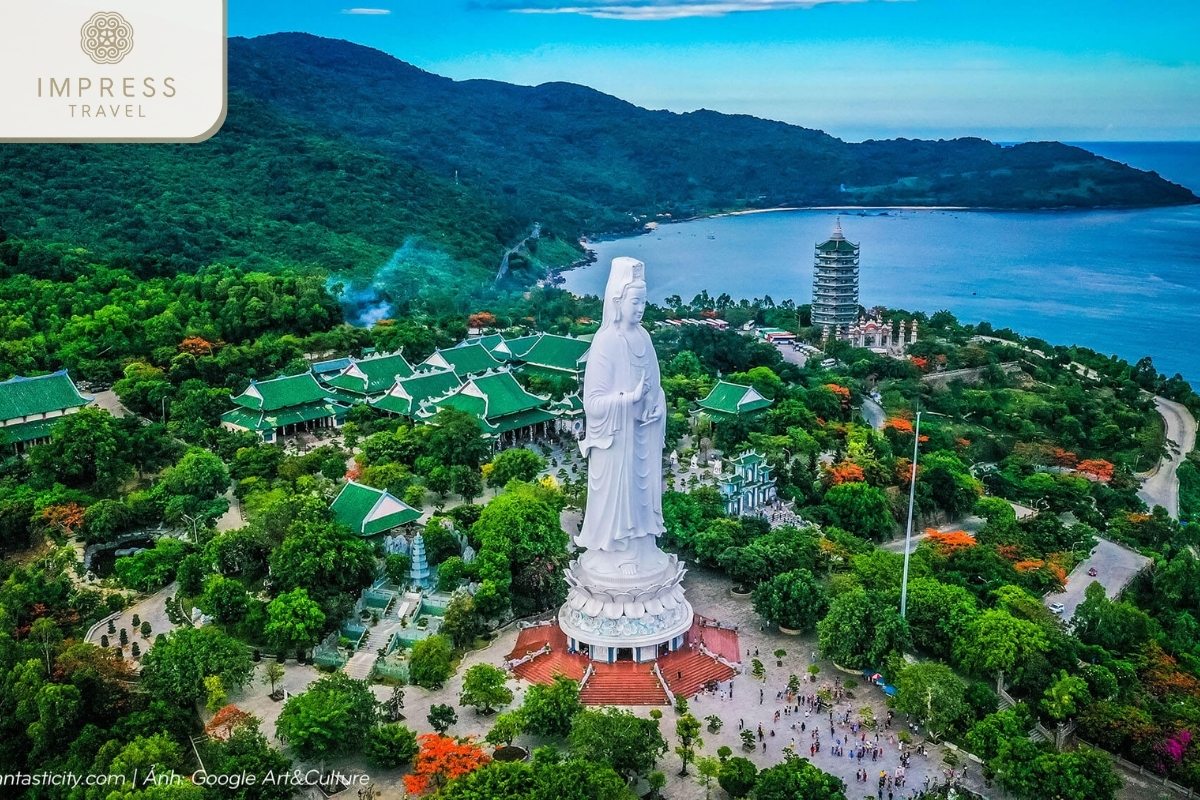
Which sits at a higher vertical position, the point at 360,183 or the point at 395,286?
the point at 360,183

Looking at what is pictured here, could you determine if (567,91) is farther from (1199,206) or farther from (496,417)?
(496,417)

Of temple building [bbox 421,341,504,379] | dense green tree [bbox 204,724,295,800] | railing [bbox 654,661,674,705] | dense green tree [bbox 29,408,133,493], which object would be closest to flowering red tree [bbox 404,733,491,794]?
dense green tree [bbox 204,724,295,800]

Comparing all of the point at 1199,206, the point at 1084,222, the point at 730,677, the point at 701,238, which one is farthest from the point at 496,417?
the point at 1199,206

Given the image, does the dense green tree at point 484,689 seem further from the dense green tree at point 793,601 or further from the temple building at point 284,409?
the temple building at point 284,409

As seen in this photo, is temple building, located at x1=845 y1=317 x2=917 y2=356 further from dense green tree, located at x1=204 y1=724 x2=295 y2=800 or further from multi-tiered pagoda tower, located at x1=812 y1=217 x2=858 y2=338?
dense green tree, located at x1=204 y1=724 x2=295 y2=800

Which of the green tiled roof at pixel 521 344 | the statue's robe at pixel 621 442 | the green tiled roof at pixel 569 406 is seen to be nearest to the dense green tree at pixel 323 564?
the statue's robe at pixel 621 442
